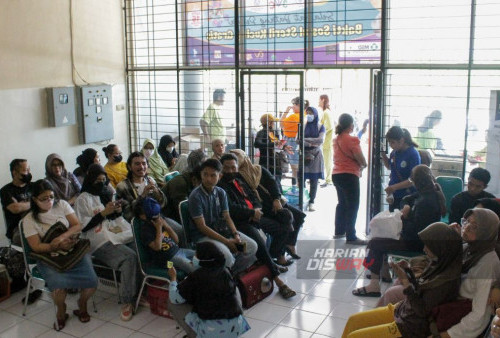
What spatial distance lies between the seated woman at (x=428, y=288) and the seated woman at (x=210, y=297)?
821mm

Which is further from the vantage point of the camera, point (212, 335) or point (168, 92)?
point (168, 92)

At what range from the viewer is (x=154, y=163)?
6840mm

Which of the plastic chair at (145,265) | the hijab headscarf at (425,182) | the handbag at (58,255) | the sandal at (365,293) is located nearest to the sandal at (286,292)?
the sandal at (365,293)

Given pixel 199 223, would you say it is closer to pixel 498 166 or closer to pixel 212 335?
pixel 212 335

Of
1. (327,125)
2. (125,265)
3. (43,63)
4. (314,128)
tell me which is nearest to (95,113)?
(43,63)

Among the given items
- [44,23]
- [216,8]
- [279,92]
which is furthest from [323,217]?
[44,23]

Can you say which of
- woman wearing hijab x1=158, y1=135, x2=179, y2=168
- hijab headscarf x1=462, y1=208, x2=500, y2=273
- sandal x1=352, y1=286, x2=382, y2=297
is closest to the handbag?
sandal x1=352, y1=286, x2=382, y2=297

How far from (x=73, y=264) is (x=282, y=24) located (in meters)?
4.63

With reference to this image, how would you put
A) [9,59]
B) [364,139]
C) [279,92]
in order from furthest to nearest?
1. [364,139]
2. [279,92]
3. [9,59]

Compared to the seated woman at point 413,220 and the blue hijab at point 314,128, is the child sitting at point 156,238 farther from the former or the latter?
the blue hijab at point 314,128

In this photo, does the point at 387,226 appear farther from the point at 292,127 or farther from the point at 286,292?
the point at 292,127

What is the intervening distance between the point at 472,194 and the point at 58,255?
3.66m

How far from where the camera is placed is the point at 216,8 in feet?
26.2

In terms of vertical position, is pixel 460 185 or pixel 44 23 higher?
pixel 44 23
